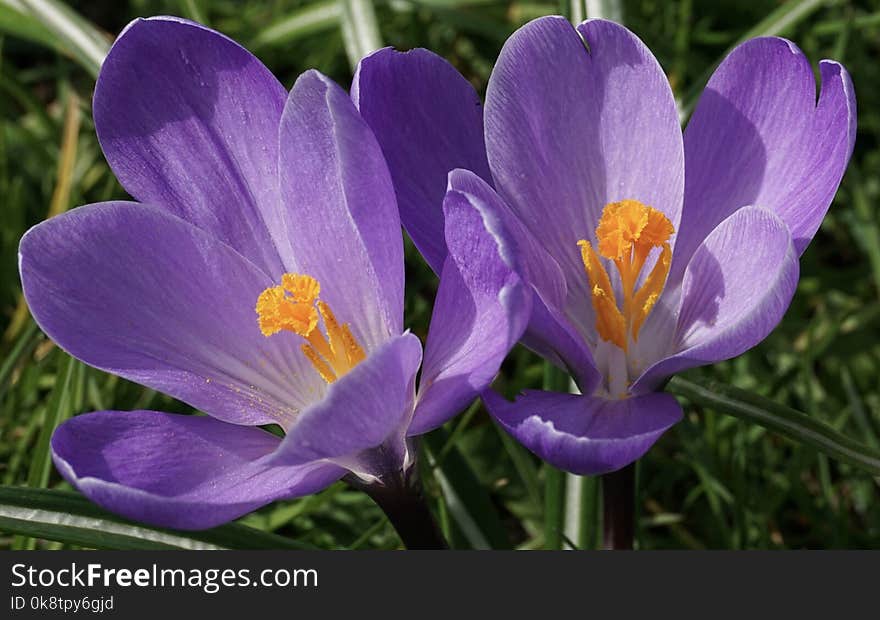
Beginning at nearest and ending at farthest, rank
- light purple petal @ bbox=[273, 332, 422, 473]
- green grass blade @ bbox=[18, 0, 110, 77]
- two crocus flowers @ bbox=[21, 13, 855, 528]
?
1. light purple petal @ bbox=[273, 332, 422, 473]
2. two crocus flowers @ bbox=[21, 13, 855, 528]
3. green grass blade @ bbox=[18, 0, 110, 77]

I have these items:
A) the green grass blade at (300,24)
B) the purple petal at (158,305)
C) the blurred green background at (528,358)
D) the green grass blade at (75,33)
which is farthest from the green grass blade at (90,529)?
the green grass blade at (300,24)

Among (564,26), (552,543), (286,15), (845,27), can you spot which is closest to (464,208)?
(564,26)

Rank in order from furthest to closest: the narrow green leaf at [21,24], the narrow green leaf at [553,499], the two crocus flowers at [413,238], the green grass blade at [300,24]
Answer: the green grass blade at [300,24], the narrow green leaf at [21,24], the narrow green leaf at [553,499], the two crocus flowers at [413,238]

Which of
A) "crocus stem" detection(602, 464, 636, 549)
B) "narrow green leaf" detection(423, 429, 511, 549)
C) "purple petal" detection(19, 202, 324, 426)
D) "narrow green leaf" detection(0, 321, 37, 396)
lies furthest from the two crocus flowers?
"narrow green leaf" detection(0, 321, 37, 396)

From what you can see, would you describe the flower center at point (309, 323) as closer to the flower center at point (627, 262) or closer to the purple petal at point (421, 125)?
the purple petal at point (421, 125)

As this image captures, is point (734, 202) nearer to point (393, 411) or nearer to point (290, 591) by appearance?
point (393, 411)

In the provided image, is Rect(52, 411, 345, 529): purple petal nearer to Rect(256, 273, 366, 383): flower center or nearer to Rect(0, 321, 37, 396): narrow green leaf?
Rect(256, 273, 366, 383): flower center

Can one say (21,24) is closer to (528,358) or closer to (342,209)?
(528,358)

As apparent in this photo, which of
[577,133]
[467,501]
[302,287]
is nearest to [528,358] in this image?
[467,501]
